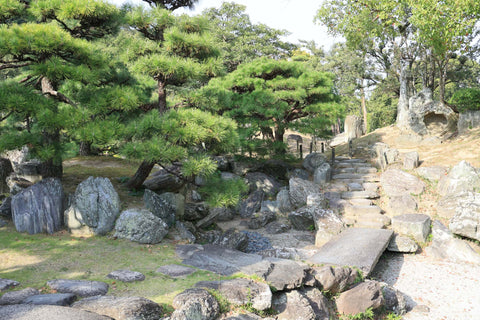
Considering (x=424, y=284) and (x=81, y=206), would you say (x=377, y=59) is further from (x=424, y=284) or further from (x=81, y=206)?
(x=81, y=206)

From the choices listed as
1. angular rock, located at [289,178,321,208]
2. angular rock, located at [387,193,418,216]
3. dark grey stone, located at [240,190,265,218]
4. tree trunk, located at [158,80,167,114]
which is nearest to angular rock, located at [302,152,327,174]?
angular rock, located at [289,178,321,208]

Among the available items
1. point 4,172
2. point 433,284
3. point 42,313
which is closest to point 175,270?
point 42,313

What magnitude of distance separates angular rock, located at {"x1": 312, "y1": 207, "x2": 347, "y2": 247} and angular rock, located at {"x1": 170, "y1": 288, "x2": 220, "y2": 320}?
4.27 metres

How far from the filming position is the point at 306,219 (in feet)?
27.5

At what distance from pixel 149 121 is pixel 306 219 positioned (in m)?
4.81

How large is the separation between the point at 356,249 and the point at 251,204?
413 cm

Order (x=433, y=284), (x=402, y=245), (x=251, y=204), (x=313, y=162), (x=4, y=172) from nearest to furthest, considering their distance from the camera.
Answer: (x=433, y=284)
(x=402, y=245)
(x=4, y=172)
(x=251, y=204)
(x=313, y=162)

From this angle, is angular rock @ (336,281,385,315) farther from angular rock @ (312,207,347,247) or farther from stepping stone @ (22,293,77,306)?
stepping stone @ (22,293,77,306)

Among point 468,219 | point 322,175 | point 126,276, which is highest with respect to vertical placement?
point 322,175

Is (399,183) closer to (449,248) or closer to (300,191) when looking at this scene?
(300,191)

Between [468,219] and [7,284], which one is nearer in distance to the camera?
[7,284]

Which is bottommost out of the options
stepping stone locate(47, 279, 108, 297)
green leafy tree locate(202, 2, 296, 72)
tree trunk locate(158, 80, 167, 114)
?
stepping stone locate(47, 279, 108, 297)

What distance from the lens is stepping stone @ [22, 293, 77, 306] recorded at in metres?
3.31

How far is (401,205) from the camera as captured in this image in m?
8.52
